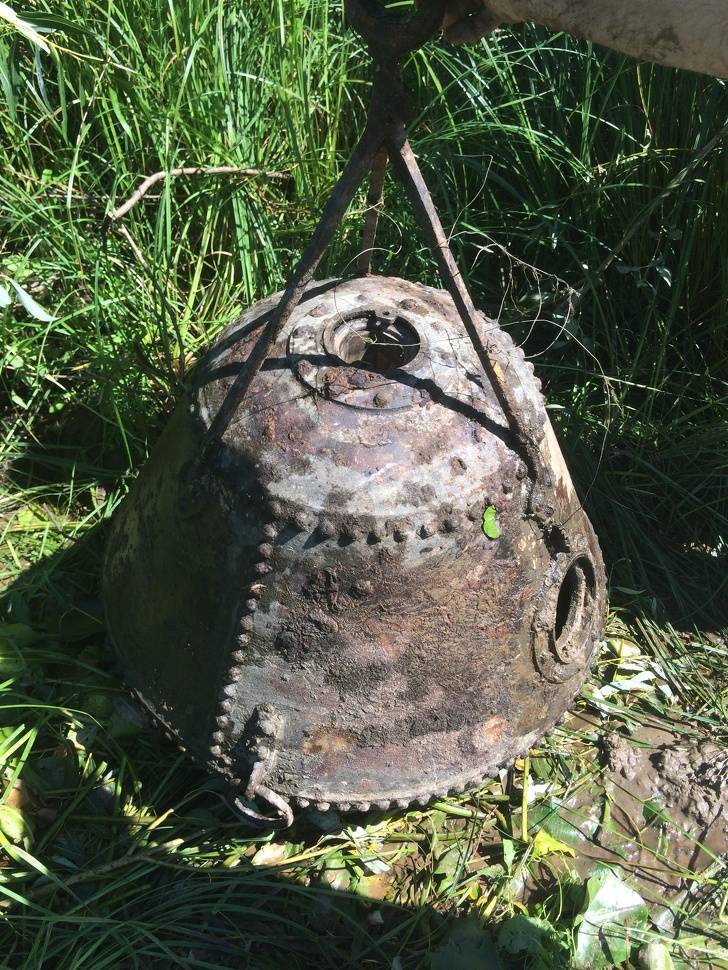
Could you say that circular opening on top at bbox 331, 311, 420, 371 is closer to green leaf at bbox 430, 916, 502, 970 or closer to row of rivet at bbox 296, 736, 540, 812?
row of rivet at bbox 296, 736, 540, 812

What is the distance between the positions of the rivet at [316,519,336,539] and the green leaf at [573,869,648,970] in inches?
44.4

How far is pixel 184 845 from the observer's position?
2.32m

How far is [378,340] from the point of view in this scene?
78.1 inches

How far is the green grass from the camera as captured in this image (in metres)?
2.68

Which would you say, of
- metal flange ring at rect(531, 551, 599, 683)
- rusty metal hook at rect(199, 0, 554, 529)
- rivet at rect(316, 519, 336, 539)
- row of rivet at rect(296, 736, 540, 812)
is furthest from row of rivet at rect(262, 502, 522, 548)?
row of rivet at rect(296, 736, 540, 812)

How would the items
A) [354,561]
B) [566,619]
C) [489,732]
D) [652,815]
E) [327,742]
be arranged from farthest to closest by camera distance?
[652,815]
[566,619]
[489,732]
[327,742]
[354,561]

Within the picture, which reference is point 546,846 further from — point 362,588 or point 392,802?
point 362,588

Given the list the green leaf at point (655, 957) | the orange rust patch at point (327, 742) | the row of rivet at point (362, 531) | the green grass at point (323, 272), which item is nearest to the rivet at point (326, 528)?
the row of rivet at point (362, 531)

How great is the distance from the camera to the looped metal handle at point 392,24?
4.96 feet

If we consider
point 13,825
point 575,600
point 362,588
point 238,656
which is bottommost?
point 13,825

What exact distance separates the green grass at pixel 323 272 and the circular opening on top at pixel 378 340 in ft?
2.97

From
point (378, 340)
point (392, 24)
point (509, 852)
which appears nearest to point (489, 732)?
point (509, 852)

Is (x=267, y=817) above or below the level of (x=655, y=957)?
above

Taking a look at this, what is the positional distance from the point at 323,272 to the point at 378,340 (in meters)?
1.27
